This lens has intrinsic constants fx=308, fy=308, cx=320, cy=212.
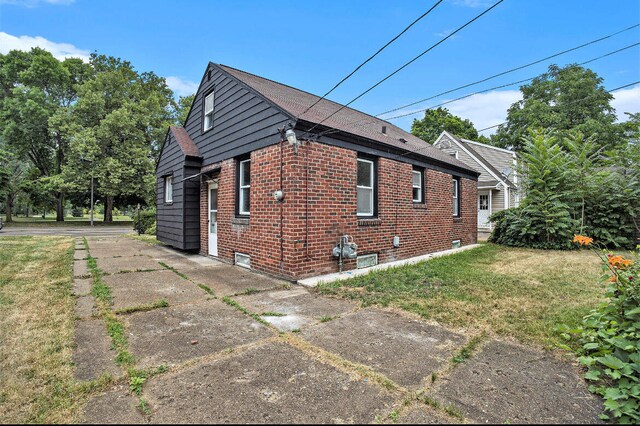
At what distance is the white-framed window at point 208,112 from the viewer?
9.02 m

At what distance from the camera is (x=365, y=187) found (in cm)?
706

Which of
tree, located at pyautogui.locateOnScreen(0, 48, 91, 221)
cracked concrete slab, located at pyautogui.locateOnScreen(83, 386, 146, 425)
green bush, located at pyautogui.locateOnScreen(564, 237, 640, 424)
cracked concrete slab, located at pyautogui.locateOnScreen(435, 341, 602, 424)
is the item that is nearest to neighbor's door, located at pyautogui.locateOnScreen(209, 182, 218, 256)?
cracked concrete slab, located at pyautogui.locateOnScreen(83, 386, 146, 425)

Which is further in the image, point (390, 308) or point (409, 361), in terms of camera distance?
point (390, 308)

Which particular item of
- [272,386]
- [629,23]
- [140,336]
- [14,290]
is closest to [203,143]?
[14,290]

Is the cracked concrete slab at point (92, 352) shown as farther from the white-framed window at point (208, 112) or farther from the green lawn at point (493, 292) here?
the white-framed window at point (208, 112)

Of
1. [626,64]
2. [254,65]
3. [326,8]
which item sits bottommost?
[626,64]

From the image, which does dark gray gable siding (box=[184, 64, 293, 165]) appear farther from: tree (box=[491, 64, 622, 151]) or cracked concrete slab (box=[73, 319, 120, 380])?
tree (box=[491, 64, 622, 151])

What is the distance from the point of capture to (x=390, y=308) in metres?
4.17

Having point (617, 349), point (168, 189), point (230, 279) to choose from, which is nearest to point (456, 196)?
point (230, 279)

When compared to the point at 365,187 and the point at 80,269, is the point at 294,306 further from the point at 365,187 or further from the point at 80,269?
the point at 80,269

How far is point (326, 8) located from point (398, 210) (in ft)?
15.7

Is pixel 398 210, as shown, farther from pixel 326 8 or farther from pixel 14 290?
pixel 14 290

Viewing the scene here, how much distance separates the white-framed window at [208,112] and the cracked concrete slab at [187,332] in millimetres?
6372

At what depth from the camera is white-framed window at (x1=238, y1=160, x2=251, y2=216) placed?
23.7ft
